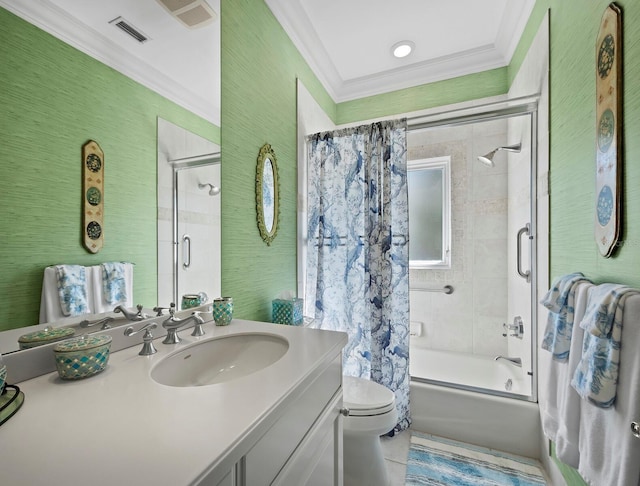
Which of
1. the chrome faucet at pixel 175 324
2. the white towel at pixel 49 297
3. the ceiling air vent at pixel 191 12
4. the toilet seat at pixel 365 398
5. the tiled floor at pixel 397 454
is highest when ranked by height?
the ceiling air vent at pixel 191 12

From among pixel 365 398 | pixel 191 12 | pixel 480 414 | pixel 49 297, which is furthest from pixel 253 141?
pixel 480 414

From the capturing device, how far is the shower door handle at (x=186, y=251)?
3.72 ft

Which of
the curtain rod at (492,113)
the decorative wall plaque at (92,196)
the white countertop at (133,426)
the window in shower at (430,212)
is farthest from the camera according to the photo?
the window in shower at (430,212)

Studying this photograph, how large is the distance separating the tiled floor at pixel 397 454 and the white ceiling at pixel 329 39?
1.97 m

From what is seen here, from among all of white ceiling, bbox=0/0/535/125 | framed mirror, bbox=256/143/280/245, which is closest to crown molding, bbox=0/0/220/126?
white ceiling, bbox=0/0/535/125

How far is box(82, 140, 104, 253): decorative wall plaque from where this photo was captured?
2.57ft

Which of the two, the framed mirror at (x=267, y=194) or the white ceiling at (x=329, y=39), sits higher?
the white ceiling at (x=329, y=39)

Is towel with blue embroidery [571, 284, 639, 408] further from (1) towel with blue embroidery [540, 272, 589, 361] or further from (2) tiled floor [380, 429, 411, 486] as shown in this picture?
(2) tiled floor [380, 429, 411, 486]

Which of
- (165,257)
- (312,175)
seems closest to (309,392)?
(165,257)

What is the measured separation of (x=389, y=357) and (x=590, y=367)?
1.16m

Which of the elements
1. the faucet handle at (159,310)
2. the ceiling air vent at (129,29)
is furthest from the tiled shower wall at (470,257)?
the ceiling air vent at (129,29)

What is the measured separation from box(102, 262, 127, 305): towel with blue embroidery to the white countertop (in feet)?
0.65

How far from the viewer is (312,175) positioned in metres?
2.11

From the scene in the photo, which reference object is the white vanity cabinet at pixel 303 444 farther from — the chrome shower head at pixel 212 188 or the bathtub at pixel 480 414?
the bathtub at pixel 480 414
